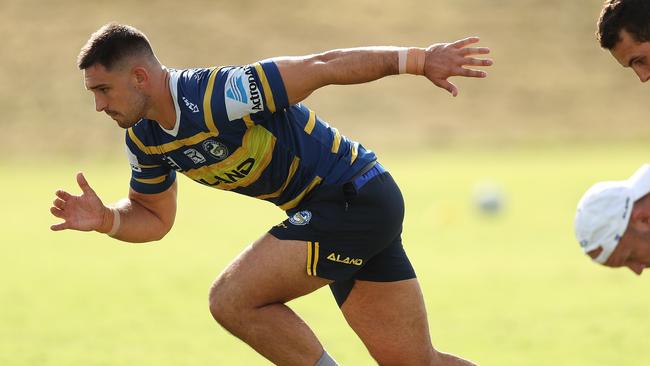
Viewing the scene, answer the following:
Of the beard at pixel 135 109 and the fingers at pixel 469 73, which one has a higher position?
the beard at pixel 135 109

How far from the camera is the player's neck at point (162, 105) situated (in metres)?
6.87

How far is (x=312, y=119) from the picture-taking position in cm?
723

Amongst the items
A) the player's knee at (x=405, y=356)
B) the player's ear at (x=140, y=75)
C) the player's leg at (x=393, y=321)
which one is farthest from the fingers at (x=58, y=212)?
the player's knee at (x=405, y=356)

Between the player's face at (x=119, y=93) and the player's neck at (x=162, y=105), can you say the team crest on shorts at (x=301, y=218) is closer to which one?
the player's neck at (x=162, y=105)

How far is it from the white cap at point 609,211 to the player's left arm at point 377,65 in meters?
1.64

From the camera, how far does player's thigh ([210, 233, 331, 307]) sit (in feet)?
21.8

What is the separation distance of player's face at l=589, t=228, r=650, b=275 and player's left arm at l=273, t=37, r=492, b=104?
5.71 feet

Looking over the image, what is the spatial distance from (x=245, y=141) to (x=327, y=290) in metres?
7.87

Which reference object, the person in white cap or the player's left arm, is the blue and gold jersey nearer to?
the player's left arm

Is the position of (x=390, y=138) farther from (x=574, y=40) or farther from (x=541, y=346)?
(x=541, y=346)

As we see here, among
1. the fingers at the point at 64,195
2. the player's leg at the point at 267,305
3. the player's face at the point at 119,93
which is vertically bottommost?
the player's leg at the point at 267,305

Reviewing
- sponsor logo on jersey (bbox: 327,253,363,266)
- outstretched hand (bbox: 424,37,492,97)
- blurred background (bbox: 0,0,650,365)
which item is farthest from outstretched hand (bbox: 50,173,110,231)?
blurred background (bbox: 0,0,650,365)

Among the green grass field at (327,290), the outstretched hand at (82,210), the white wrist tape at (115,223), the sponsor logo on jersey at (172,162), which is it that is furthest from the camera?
the green grass field at (327,290)

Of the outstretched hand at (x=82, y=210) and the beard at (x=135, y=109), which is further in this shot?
the outstretched hand at (x=82, y=210)
